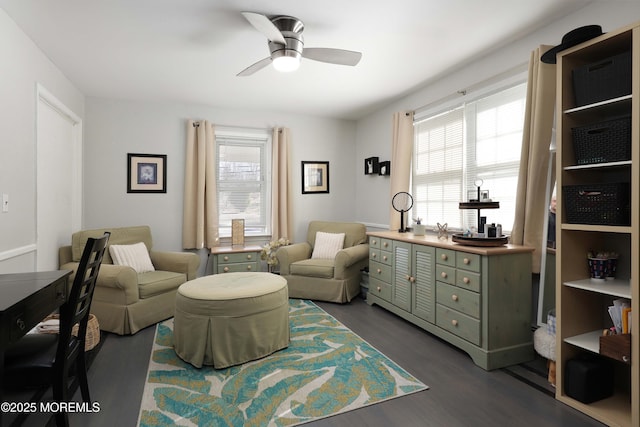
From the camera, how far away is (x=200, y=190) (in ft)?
14.8

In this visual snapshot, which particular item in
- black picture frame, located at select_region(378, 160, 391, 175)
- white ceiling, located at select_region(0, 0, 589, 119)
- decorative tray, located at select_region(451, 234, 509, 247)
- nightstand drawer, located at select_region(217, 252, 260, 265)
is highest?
white ceiling, located at select_region(0, 0, 589, 119)

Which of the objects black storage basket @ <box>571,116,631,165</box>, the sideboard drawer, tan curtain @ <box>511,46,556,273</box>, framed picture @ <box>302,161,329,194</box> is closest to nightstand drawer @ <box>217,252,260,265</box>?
the sideboard drawer

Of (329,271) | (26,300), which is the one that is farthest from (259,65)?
(329,271)

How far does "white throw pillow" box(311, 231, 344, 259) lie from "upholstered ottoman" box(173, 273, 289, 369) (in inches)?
70.8

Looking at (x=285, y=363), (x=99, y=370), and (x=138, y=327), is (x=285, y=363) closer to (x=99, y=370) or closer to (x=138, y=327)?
(x=99, y=370)

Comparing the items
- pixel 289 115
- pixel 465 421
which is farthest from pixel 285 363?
pixel 289 115

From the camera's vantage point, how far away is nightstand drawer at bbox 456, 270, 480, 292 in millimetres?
2529

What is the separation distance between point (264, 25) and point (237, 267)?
9.57 ft

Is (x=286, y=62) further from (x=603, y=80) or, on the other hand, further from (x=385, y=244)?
(x=385, y=244)

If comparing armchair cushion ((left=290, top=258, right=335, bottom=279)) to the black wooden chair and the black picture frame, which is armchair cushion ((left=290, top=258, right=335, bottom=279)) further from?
the black wooden chair

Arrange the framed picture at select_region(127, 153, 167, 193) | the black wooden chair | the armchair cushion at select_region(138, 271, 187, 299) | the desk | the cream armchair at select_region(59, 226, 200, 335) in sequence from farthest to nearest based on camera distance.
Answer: the framed picture at select_region(127, 153, 167, 193), the armchair cushion at select_region(138, 271, 187, 299), the cream armchair at select_region(59, 226, 200, 335), the black wooden chair, the desk

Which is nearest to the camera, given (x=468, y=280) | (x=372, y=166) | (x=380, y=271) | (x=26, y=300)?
(x=26, y=300)

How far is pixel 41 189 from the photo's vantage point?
314 cm

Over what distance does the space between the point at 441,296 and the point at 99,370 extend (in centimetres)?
266
